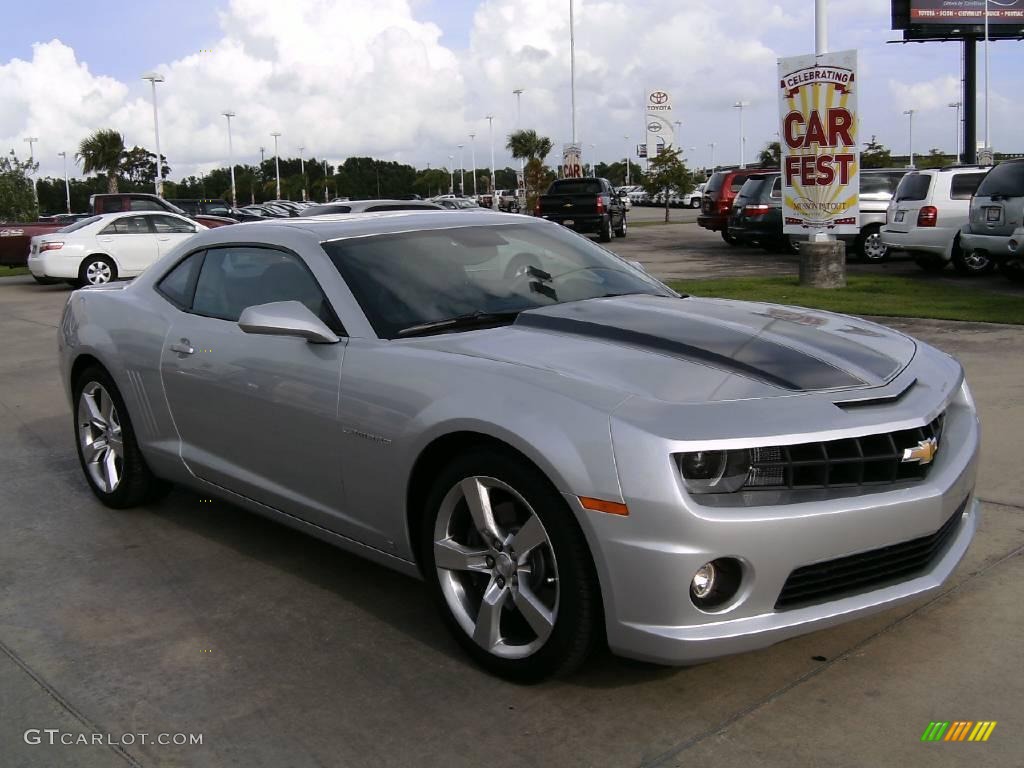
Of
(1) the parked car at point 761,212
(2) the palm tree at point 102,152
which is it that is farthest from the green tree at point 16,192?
(1) the parked car at point 761,212

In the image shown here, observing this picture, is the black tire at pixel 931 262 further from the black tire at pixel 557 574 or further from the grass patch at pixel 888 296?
the black tire at pixel 557 574

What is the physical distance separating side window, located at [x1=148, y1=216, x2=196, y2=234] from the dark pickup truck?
31.8 feet

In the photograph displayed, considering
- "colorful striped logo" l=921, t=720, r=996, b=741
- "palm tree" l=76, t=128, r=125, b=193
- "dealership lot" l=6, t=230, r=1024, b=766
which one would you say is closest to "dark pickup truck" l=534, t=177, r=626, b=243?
"dealership lot" l=6, t=230, r=1024, b=766

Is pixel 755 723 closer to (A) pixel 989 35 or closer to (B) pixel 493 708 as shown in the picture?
(B) pixel 493 708

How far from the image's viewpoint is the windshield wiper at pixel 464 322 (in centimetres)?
383

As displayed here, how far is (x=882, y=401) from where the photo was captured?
126 inches

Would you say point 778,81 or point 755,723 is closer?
point 755,723

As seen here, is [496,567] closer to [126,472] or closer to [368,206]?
[126,472]

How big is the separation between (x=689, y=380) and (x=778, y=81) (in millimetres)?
11973

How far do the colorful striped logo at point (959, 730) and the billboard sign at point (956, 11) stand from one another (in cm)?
5035

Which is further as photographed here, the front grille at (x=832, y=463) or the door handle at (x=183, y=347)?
the door handle at (x=183, y=347)

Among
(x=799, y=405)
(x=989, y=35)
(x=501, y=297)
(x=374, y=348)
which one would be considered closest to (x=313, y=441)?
(x=374, y=348)

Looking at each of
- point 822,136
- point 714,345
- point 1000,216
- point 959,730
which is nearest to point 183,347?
point 714,345

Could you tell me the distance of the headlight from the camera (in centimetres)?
291
